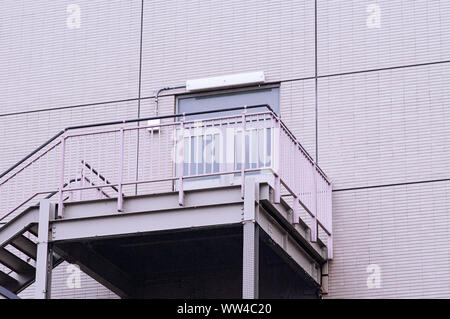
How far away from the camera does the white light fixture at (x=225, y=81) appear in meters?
24.0

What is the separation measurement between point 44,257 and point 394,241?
567 centimetres

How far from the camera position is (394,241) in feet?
73.4

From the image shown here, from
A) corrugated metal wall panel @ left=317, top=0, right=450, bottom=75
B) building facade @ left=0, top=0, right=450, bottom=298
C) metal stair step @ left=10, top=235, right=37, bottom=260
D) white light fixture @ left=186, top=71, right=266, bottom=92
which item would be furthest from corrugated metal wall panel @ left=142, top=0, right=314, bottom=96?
metal stair step @ left=10, top=235, right=37, bottom=260

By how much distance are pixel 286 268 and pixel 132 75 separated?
487 cm

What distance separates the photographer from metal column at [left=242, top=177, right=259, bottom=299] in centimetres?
1973

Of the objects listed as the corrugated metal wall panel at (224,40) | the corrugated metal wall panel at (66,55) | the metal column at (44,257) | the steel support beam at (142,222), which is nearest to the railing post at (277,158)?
the steel support beam at (142,222)

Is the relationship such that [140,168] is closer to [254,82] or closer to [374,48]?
[254,82]

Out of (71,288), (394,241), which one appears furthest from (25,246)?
(394,241)

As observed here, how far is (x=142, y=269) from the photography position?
23.0 meters

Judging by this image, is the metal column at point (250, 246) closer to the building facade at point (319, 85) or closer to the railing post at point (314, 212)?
the railing post at point (314, 212)

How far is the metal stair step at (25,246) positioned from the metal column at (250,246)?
379 centimetres

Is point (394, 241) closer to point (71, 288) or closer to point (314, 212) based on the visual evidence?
point (314, 212)
